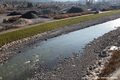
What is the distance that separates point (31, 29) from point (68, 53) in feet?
50.7

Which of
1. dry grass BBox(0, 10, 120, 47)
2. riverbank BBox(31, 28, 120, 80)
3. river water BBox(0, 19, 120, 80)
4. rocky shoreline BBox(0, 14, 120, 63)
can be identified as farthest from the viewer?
dry grass BBox(0, 10, 120, 47)

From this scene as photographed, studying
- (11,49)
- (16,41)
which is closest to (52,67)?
(11,49)

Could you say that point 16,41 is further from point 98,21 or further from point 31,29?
point 98,21

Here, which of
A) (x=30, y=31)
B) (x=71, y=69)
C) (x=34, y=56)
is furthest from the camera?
(x=30, y=31)

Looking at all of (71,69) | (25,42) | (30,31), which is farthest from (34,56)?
(30,31)

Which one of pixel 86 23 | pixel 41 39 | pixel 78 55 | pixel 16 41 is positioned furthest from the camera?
pixel 86 23

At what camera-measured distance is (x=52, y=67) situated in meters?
25.5

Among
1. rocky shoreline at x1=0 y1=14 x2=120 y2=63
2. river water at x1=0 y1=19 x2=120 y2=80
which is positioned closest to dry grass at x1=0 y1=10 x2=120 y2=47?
rocky shoreline at x1=0 y1=14 x2=120 y2=63

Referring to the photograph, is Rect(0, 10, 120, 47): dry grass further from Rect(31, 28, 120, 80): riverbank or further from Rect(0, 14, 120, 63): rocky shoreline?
Rect(31, 28, 120, 80): riverbank

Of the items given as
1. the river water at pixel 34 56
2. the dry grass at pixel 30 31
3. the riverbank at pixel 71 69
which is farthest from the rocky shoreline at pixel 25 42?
the riverbank at pixel 71 69

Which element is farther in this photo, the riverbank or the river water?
the river water

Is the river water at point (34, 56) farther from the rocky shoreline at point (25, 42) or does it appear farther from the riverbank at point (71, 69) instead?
the riverbank at point (71, 69)

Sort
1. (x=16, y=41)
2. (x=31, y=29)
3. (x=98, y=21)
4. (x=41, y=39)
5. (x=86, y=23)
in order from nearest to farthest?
(x=16, y=41) → (x=41, y=39) → (x=31, y=29) → (x=86, y=23) → (x=98, y=21)

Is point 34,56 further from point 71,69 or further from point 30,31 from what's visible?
point 30,31
